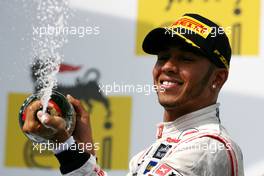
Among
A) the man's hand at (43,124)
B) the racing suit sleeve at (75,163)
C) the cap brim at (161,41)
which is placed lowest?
the racing suit sleeve at (75,163)

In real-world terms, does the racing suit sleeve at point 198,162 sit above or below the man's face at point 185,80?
below

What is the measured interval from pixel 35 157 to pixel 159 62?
3.26 feet

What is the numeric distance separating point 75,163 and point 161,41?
0.36 metres

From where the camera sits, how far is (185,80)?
1.63 metres

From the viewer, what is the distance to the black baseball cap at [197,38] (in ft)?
5.25

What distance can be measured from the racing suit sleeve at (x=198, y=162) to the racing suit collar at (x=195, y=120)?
12 centimetres

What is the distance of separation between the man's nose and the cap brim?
0.03 m
